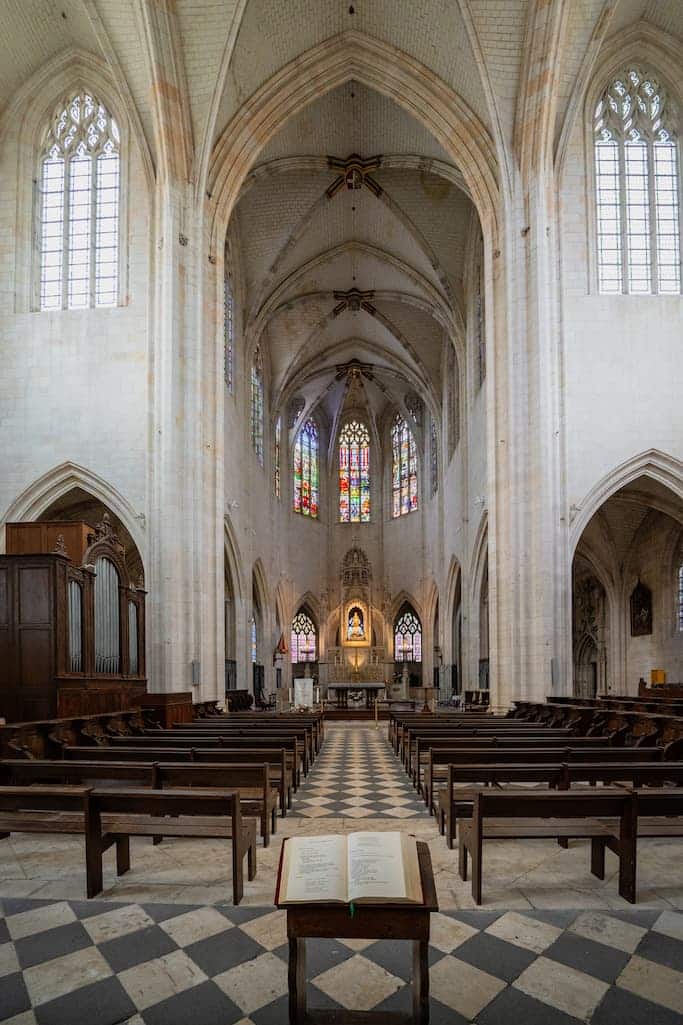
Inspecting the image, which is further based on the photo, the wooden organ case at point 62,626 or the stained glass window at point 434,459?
the stained glass window at point 434,459

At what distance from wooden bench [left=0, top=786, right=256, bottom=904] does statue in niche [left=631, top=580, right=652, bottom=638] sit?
873 inches

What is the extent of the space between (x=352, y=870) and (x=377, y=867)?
9 centimetres

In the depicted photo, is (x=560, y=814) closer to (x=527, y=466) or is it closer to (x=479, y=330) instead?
(x=527, y=466)

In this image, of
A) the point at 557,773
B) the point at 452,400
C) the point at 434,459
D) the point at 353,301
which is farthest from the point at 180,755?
the point at 434,459

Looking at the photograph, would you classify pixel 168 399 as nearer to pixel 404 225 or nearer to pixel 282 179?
pixel 282 179

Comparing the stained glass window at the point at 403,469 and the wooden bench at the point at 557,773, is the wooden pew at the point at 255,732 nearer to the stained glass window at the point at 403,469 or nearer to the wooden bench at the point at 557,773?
the wooden bench at the point at 557,773

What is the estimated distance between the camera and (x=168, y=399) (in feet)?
60.4

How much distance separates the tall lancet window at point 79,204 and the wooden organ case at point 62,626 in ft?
25.5

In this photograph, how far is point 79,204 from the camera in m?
20.0

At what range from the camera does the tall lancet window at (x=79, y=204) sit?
1973cm

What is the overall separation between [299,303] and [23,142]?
13257 mm

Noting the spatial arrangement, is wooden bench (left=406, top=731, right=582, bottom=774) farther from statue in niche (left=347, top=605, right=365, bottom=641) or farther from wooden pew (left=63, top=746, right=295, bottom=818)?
statue in niche (left=347, top=605, right=365, bottom=641)

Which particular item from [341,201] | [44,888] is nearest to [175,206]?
[341,201]

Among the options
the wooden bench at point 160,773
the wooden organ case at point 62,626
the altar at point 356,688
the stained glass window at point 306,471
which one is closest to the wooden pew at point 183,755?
the wooden bench at point 160,773
